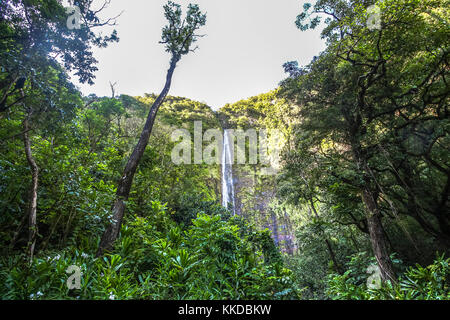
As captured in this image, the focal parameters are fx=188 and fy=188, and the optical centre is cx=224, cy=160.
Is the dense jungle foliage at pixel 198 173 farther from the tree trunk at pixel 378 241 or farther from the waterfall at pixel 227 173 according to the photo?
the waterfall at pixel 227 173

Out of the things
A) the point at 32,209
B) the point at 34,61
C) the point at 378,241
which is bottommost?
the point at 378,241

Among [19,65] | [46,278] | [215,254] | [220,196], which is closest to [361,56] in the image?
[215,254]

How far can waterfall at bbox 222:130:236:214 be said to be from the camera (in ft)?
61.8

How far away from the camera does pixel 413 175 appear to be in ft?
22.0

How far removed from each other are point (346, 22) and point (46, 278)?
845cm

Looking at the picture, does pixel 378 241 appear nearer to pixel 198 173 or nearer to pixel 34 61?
pixel 198 173

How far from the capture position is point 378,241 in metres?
5.45

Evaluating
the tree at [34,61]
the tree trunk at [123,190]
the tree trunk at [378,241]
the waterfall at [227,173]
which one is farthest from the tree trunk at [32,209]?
the waterfall at [227,173]

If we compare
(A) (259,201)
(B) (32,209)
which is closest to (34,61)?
(B) (32,209)

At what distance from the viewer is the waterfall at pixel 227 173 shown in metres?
18.8

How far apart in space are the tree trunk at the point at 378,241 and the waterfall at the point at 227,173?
41.6ft

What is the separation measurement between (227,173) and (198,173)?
10710 millimetres

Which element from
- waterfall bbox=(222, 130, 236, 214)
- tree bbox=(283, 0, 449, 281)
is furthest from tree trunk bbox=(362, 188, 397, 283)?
waterfall bbox=(222, 130, 236, 214)

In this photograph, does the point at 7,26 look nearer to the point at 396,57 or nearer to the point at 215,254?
the point at 215,254
